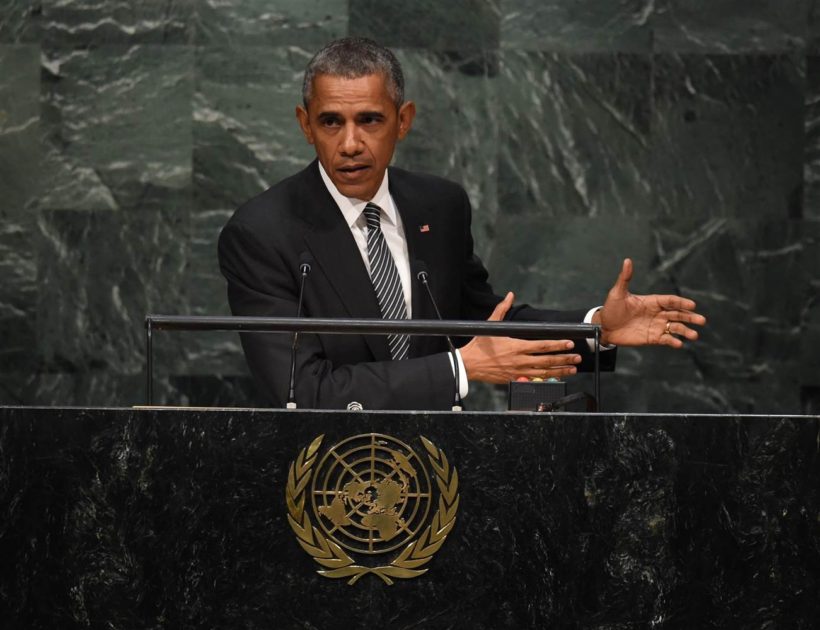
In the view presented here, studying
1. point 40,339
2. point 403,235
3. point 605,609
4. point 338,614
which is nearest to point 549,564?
point 605,609

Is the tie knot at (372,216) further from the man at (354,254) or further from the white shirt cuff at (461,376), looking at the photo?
the white shirt cuff at (461,376)

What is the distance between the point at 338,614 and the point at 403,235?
1605mm

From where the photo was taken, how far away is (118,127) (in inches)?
221

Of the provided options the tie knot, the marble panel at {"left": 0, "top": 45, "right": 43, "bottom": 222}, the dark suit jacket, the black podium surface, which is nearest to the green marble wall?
the marble panel at {"left": 0, "top": 45, "right": 43, "bottom": 222}

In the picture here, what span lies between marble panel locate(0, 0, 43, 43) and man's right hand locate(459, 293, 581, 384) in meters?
3.17

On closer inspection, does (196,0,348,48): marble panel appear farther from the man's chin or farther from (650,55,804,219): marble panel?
the man's chin

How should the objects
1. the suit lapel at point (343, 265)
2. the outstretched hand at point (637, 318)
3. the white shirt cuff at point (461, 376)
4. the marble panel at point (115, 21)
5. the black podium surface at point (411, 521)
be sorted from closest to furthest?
the black podium surface at point (411, 521)
the white shirt cuff at point (461, 376)
the outstretched hand at point (637, 318)
the suit lapel at point (343, 265)
the marble panel at point (115, 21)

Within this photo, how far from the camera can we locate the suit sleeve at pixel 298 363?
3225 mm

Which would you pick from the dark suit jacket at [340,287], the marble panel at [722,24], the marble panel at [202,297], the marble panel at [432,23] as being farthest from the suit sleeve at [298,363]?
the marble panel at [722,24]

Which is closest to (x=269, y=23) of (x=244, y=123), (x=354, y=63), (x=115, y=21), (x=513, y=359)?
(x=244, y=123)

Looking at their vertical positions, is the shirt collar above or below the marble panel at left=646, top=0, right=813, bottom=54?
below

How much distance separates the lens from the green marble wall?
5617 mm

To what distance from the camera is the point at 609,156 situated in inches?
223

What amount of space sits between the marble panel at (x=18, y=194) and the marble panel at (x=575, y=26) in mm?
1927
